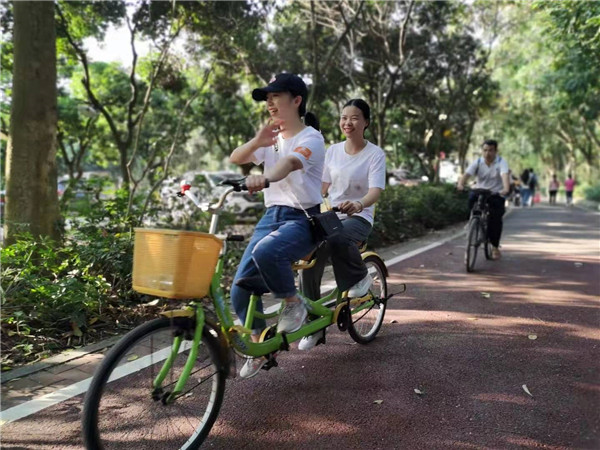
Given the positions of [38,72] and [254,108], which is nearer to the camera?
[38,72]

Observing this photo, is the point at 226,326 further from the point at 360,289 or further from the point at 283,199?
the point at 360,289

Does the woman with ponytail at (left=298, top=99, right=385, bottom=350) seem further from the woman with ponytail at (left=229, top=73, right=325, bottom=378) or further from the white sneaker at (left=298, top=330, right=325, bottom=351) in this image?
the woman with ponytail at (left=229, top=73, right=325, bottom=378)

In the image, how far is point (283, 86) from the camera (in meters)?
2.84

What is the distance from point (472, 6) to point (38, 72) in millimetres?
15403

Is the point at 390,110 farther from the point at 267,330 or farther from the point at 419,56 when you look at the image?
the point at 267,330

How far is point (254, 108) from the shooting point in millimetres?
23922

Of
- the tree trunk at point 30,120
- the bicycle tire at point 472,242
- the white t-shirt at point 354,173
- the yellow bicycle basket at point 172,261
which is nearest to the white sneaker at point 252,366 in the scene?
the yellow bicycle basket at point 172,261

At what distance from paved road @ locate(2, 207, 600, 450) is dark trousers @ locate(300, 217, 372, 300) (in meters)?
0.56

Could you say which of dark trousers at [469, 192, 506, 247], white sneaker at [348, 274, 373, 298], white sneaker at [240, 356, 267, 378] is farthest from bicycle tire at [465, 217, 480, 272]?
white sneaker at [240, 356, 267, 378]

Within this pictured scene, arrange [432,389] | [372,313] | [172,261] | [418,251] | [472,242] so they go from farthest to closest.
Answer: [418,251] → [472,242] → [372,313] → [432,389] → [172,261]

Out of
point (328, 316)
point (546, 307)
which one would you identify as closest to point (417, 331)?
point (328, 316)

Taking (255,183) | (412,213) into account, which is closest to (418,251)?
(412,213)

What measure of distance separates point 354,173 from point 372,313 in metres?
1.14

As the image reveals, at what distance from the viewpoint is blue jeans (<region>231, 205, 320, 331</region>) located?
276 cm
